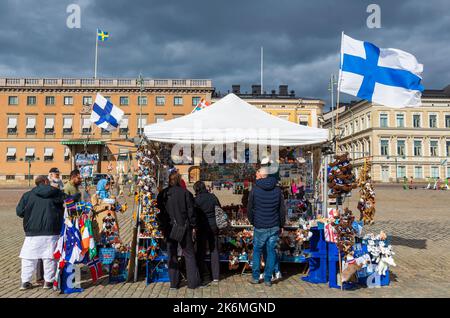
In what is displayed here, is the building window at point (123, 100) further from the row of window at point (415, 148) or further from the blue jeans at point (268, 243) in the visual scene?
the blue jeans at point (268, 243)

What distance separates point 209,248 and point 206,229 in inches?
14.0

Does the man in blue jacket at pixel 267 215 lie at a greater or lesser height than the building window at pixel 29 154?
lesser

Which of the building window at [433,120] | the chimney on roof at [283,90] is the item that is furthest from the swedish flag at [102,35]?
the building window at [433,120]

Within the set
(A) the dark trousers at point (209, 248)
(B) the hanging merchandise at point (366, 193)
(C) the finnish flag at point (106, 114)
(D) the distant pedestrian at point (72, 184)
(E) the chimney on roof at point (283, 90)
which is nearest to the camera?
(A) the dark trousers at point (209, 248)

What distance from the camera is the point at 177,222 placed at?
6.23 metres

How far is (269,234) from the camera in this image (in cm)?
632

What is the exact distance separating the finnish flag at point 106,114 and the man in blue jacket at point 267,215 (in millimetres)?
5913

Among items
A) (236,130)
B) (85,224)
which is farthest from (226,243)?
(85,224)

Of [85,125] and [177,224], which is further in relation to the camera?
[85,125]

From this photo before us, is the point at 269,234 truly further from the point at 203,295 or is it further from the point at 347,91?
the point at 347,91

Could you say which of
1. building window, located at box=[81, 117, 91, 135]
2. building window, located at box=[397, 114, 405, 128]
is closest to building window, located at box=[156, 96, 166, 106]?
building window, located at box=[81, 117, 91, 135]

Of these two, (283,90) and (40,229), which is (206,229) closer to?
(40,229)

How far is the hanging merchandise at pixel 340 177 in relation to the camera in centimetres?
754

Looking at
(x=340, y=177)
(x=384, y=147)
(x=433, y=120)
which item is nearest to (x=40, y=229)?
(x=340, y=177)
